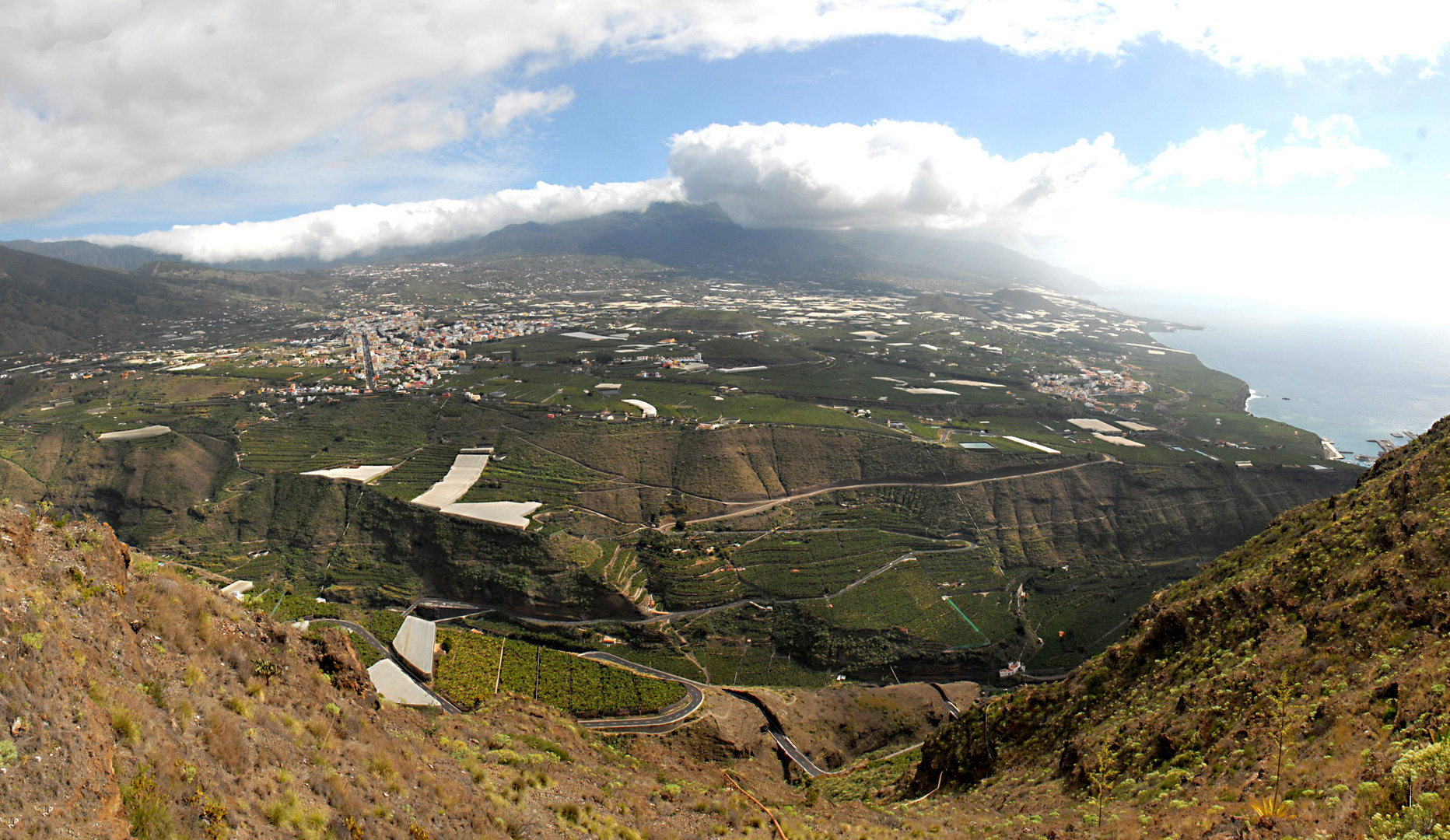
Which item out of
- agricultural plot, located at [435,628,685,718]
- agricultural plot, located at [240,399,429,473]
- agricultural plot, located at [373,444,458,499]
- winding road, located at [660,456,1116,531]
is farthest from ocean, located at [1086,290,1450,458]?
agricultural plot, located at [240,399,429,473]

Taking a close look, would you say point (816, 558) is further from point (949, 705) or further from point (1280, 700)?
point (1280, 700)

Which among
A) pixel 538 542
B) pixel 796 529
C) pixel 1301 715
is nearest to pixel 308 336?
pixel 538 542

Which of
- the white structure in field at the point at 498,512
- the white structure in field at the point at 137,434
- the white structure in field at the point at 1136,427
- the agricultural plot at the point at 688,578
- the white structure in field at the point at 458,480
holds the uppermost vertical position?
the white structure in field at the point at 137,434

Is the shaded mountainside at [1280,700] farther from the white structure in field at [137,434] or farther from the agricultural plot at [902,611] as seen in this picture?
the white structure in field at [137,434]

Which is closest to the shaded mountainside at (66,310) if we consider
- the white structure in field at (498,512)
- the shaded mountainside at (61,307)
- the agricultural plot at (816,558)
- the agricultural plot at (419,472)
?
the shaded mountainside at (61,307)

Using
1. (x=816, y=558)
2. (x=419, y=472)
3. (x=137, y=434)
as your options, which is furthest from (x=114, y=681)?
(x=137, y=434)

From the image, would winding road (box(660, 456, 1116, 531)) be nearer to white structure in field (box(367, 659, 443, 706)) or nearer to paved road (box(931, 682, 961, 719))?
paved road (box(931, 682, 961, 719))

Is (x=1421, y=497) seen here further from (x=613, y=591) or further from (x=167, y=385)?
(x=167, y=385)
